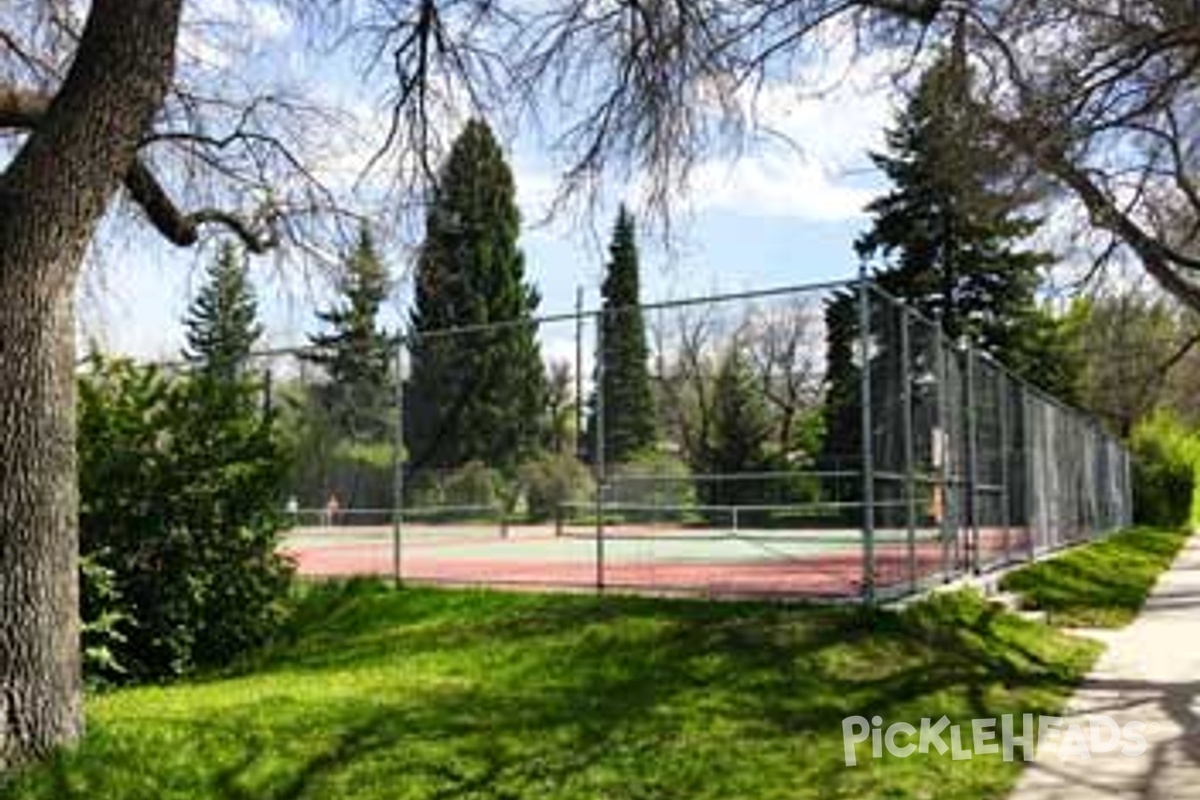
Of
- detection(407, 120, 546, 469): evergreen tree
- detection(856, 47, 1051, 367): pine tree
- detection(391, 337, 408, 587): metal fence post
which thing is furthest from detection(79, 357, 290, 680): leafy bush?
detection(856, 47, 1051, 367): pine tree

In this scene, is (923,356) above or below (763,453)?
above

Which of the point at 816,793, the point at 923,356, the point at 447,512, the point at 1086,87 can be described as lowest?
the point at 816,793

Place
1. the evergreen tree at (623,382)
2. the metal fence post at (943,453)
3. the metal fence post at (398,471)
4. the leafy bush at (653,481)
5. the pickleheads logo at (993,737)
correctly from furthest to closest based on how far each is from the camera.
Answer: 1. the metal fence post at (943,453)
2. the metal fence post at (398,471)
3. the evergreen tree at (623,382)
4. the leafy bush at (653,481)
5. the pickleheads logo at (993,737)

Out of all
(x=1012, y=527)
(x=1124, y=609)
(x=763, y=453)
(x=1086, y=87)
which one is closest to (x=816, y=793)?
(x=763, y=453)

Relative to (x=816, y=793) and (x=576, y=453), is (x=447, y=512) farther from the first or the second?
(x=816, y=793)

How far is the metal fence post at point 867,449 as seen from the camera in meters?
14.2

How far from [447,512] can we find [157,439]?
4.57m

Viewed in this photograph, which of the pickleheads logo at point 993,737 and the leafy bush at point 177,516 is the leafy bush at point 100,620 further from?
the pickleheads logo at point 993,737

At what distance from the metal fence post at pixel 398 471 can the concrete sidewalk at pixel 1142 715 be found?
24.1 feet

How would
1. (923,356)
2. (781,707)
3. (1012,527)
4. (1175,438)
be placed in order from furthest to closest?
(1175,438) < (1012,527) < (923,356) < (781,707)

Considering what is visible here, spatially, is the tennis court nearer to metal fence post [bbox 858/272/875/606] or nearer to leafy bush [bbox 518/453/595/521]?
metal fence post [bbox 858/272/875/606]

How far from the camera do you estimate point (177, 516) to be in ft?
47.3

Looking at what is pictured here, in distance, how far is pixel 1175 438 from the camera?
2623 inches

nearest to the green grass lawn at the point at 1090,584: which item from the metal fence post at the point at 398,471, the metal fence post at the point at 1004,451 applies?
the metal fence post at the point at 1004,451
